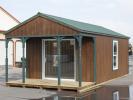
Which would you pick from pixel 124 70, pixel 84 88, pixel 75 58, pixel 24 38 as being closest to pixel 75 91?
pixel 84 88

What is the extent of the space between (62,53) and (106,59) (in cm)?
311

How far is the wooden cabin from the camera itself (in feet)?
53.7

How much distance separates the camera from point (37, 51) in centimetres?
1900

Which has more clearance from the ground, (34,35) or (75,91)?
(34,35)

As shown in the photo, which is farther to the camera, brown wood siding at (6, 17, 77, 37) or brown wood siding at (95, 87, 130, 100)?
brown wood siding at (6, 17, 77, 37)

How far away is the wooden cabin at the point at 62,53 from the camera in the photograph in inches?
644

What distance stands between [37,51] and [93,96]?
221 inches

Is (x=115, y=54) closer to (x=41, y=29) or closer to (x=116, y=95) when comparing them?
(x=41, y=29)

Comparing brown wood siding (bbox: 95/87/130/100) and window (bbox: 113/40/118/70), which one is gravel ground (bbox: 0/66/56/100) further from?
window (bbox: 113/40/118/70)

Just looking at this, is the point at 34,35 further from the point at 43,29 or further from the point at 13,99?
the point at 13,99

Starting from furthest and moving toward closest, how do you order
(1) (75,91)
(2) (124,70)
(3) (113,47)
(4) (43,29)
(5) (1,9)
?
1. (5) (1,9)
2. (2) (124,70)
3. (3) (113,47)
4. (4) (43,29)
5. (1) (75,91)

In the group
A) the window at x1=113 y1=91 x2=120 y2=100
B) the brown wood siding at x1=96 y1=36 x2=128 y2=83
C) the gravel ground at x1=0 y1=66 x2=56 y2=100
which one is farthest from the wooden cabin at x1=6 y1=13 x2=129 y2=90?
the window at x1=113 y1=91 x2=120 y2=100

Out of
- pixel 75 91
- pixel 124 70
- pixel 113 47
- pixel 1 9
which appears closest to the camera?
pixel 75 91

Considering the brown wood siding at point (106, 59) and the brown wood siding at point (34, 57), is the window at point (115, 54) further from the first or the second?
the brown wood siding at point (34, 57)
